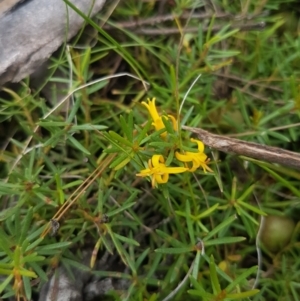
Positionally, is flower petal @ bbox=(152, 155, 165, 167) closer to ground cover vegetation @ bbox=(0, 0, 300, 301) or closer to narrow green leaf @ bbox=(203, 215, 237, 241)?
ground cover vegetation @ bbox=(0, 0, 300, 301)

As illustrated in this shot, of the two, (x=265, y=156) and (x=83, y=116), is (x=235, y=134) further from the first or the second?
(x=83, y=116)

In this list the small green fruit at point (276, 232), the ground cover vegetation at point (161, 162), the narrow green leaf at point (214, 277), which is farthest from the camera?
the small green fruit at point (276, 232)

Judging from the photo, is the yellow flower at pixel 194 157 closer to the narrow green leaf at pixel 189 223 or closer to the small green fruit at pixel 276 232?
the narrow green leaf at pixel 189 223

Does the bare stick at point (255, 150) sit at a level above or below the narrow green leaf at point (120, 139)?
below

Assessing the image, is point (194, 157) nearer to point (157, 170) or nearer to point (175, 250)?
point (157, 170)

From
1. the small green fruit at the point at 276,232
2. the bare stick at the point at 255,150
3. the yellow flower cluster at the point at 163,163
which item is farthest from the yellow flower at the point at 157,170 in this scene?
the small green fruit at the point at 276,232

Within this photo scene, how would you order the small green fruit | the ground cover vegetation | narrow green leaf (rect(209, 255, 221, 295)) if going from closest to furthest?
narrow green leaf (rect(209, 255, 221, 295))
the ground cover vegetation
the small green fruit

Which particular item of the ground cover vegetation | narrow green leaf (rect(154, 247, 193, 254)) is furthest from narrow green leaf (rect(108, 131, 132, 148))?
narrow green leaf (rect(154, 247, 193, 254))

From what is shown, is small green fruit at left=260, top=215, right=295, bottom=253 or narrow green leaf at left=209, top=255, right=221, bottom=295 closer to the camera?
narrow green leaf at left=209, top=255, right=221, bottom=295
